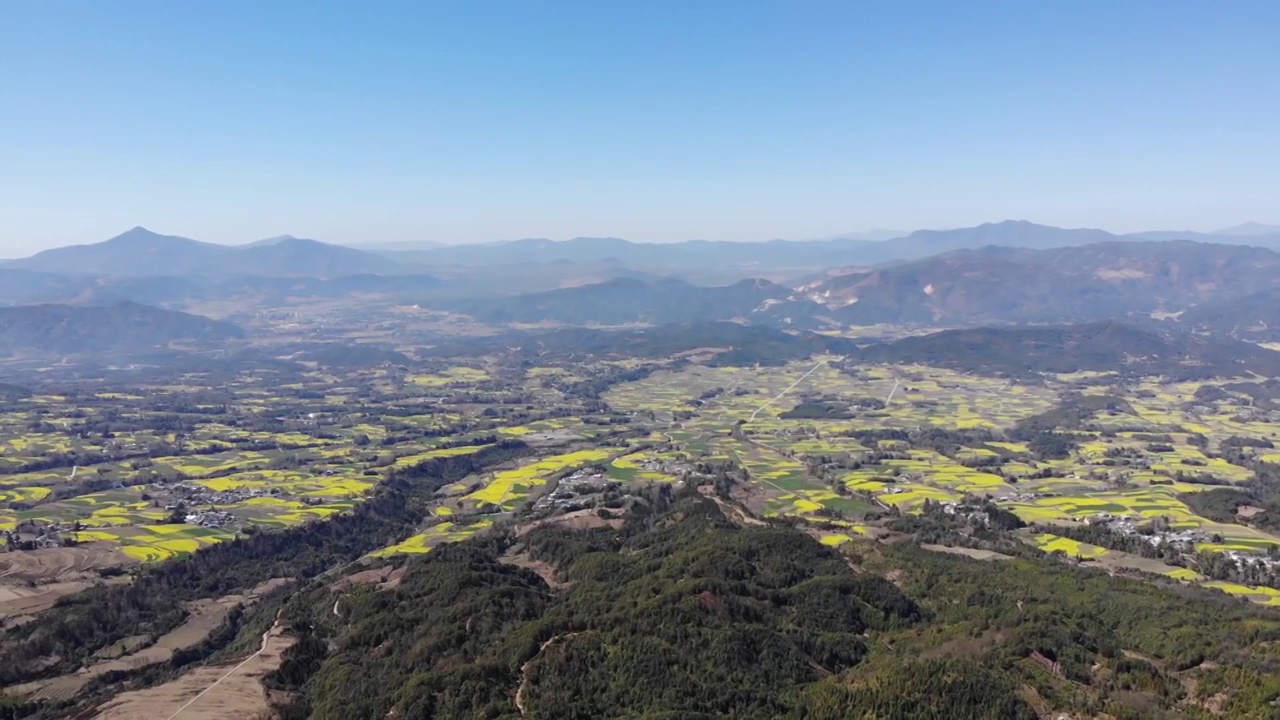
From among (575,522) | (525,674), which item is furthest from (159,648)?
(575,522)

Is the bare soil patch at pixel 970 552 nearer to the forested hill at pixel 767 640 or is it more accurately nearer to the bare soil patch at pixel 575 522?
the forested hill at pixel 767 640

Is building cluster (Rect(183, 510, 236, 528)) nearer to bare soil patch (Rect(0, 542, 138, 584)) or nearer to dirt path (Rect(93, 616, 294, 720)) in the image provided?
bare soil patch (Rect(0, 542, 138, 584))

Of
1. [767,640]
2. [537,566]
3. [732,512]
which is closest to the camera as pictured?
[767,640]

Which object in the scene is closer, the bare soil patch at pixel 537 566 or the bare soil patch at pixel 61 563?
the bare soil patch at pixel 537 566

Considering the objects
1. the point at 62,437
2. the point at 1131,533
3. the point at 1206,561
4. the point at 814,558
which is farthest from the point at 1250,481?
the point at 62,437

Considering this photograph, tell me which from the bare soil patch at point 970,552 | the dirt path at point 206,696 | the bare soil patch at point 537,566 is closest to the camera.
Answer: the dirt path at point 206,696

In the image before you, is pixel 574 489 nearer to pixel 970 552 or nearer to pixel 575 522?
pixel 575 522

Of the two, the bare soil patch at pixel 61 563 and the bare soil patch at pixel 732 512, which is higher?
the bare soil patch at pixel 61 563

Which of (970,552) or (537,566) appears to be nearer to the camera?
(537,566)

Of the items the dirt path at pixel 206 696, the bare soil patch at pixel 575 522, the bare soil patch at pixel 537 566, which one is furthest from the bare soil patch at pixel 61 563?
the bare soil patch at pixel 575 522
